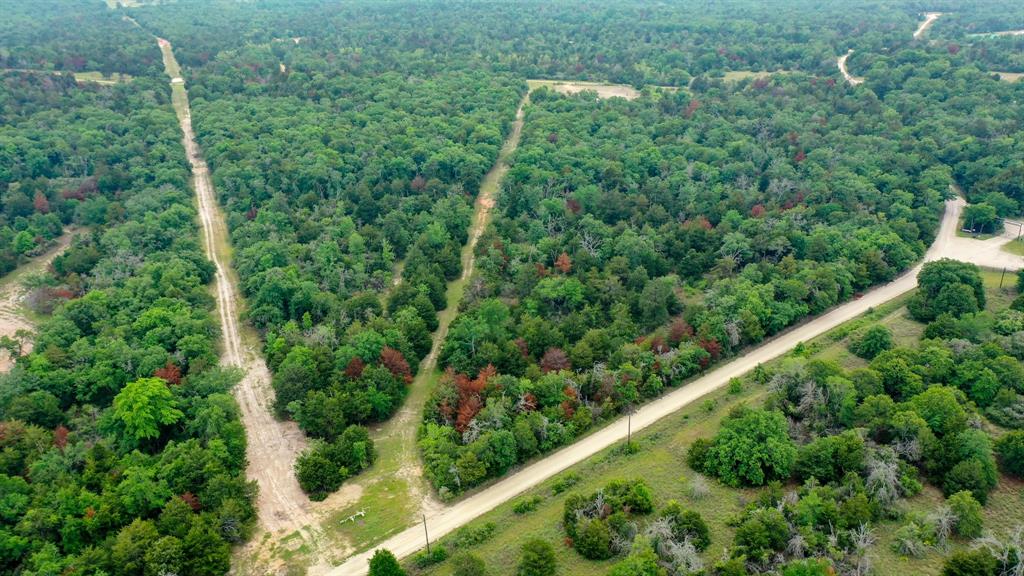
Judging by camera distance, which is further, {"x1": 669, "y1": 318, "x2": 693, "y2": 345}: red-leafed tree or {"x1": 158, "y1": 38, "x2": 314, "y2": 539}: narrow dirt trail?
{"x1": 669, "y1": 318, "x2": 693, "y2": 345}: red-leafed tree

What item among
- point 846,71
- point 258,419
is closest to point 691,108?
point 846,71

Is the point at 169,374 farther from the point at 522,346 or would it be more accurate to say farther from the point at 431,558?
the point at 522,346

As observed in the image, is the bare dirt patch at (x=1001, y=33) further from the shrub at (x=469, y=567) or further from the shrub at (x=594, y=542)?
the shrub at (x=469, y=567)

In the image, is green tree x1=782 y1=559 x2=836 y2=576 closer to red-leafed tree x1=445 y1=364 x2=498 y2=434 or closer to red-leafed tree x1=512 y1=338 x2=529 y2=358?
red-leafed tree x1=445 y1=364 x2=498 y2=434

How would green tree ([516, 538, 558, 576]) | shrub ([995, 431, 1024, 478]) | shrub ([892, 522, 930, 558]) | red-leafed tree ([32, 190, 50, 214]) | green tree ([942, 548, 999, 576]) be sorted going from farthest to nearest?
red-leafed tree ([32, 190, 50, 214]) < shrub ([995, 431, 1024, 478]) < shrub ([892, 522, 930, 558]) < green tree ([516, 538, 558, 576]) < green tree ([942, 548, 999, 576])

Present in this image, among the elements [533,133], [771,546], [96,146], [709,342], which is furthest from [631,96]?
[771,546]

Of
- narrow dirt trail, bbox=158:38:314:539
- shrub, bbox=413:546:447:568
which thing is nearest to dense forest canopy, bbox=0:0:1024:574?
narrow dirt trail, bbox=158:38:314:539
